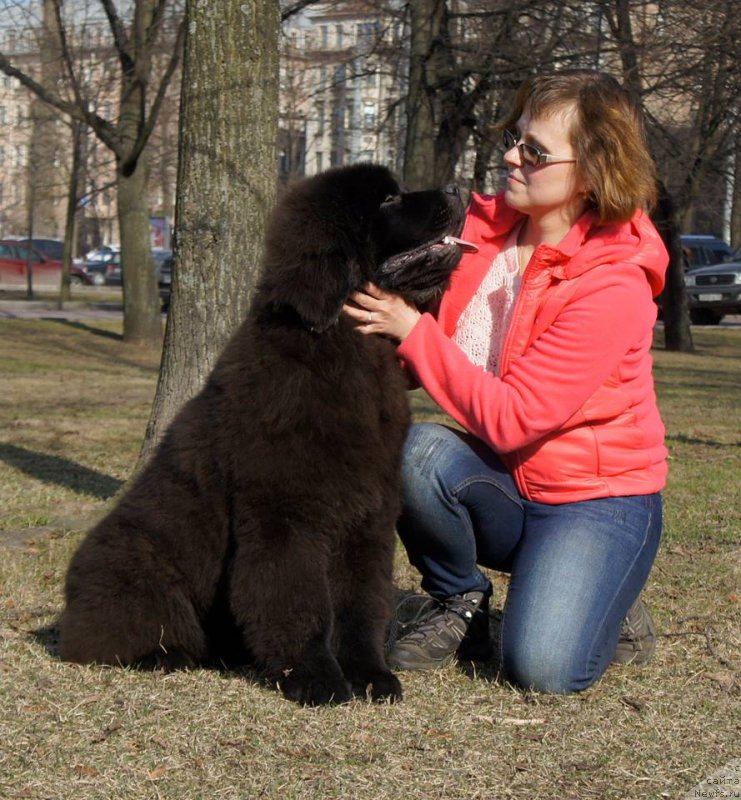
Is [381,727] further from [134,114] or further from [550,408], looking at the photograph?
[134,114]

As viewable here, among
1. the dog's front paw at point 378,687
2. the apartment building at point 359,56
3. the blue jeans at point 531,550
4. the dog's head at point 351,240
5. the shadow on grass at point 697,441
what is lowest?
the shadow on grass at point 697,441

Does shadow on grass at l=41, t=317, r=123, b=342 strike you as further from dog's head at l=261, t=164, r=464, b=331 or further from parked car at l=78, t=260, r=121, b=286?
parked car at l=78, t=260, r=121, b=286

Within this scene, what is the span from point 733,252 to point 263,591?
25.3 metres

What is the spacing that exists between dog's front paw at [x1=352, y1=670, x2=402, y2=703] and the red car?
33073 millimetres

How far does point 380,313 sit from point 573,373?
23.0 inches

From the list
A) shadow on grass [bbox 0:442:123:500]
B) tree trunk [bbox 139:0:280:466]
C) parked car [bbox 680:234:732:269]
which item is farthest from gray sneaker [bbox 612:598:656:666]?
parked car [bbox 680:234:732:269]

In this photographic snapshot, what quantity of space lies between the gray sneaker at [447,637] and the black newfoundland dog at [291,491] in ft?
0.81

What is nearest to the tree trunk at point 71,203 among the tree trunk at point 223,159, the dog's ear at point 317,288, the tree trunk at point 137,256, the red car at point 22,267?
the red car at point 22,267

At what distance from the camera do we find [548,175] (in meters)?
3.35

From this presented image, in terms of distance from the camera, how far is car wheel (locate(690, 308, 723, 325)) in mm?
23719

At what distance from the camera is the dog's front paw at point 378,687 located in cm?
299

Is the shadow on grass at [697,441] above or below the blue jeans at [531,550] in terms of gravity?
below

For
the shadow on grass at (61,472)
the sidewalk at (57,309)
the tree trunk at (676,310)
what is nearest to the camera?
the shadow on grass at (61,472)

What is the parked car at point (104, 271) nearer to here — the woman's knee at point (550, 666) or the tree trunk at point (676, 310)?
the tree trunk at point (676, 310)
